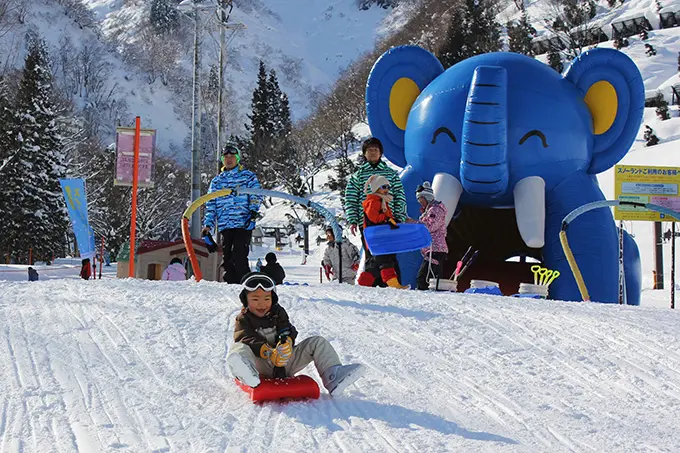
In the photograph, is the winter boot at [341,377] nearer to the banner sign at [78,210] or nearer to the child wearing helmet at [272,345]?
the child wearing helmet at [272,345]

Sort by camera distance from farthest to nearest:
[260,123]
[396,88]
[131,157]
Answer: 1. [260,123]
2. [131,157]
3. [396,88]

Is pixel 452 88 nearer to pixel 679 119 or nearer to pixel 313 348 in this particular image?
pixel 313 348

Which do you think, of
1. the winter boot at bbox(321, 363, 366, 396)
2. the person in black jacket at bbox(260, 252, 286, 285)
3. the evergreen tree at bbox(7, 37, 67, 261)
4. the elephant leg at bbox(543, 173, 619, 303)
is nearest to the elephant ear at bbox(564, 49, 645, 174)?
the elephant leg at bbox(543, 173, 619, 303)

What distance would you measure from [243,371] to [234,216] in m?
4.05

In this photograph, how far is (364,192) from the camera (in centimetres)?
718

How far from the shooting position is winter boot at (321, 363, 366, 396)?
3.55 meters

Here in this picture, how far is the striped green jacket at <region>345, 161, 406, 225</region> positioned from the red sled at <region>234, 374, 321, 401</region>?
3567 mm

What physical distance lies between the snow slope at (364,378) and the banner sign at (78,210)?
7631 mm

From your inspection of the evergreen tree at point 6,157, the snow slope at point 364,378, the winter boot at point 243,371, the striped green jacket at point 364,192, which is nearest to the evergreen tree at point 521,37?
the evergreen tree at point 6,157

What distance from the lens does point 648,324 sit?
5.04 meters

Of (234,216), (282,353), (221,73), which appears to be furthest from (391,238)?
(221,73)

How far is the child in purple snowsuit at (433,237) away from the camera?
7.80 metres

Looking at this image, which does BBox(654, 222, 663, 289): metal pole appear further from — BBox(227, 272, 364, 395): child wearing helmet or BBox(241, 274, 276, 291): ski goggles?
BBox(241, 274, 276, 291): ski goggles

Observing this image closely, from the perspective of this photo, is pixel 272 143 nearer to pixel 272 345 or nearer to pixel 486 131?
pixel 486 131
